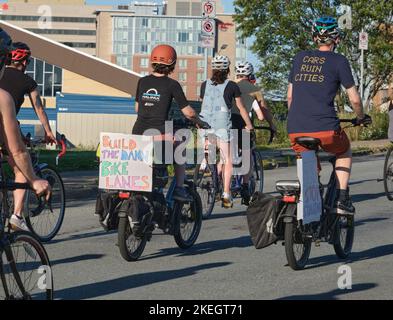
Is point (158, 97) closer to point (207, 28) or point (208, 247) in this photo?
point (208, 247)

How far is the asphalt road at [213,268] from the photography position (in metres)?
7.25

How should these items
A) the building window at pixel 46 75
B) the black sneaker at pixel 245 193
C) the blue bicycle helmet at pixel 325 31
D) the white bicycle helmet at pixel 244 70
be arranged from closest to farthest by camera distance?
the blue bicycle helmet at pixel 325 31, the black sneaker at pixel 245 193, the white bicycle helmet at pixel 244 70, the building window at pixel 46 75

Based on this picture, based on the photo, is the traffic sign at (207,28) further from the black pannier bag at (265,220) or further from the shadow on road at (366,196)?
the black pannier bag at (265,220)

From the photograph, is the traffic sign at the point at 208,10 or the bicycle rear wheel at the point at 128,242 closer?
the bicycle rear wheel at the point at 128,242

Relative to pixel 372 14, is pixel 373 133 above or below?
below

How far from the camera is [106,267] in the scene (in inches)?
328

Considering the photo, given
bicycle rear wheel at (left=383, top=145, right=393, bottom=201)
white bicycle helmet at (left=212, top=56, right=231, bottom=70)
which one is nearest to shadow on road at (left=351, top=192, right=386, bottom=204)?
bicycle rear wheel at (left=383, top=145, right=393, bottom=201)

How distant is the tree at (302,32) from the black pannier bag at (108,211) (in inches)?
1612

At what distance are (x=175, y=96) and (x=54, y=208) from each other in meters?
2.01

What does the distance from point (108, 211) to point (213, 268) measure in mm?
1036

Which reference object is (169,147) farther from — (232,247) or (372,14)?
(372,14)

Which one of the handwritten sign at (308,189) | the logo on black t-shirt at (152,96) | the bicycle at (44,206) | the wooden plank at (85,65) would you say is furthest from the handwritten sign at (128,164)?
the wooden plank at (85,65)

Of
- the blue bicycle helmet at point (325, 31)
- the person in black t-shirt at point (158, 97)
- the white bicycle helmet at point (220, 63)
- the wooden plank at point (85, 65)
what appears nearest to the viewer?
the blue bicycle helmet at point (325, 31)
